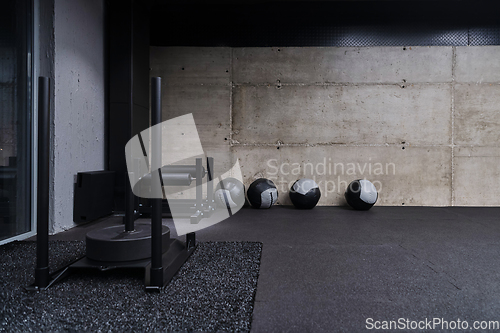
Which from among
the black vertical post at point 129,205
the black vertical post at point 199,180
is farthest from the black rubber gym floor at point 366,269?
the black vertical post at point 129,205

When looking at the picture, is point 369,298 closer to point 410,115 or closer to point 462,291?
point 462,291

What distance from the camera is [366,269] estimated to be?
1798 mm

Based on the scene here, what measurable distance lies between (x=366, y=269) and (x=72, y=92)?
9.88ft

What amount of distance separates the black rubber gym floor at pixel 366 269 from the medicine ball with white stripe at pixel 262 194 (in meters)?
0.61

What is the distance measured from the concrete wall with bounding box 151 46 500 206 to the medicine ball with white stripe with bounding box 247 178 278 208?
33 centimetres

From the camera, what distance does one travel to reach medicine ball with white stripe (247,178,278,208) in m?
4.07

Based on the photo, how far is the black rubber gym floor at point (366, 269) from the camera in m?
1.25

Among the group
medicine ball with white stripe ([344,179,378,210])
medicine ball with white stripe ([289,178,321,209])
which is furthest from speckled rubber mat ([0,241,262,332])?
medicine ball with white stripe ([344,179,378,210])

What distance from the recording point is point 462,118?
4.34 metres

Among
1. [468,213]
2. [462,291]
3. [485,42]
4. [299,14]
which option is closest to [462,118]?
[485,42]

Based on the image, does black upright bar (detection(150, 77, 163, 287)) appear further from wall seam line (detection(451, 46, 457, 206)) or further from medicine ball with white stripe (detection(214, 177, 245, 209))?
wall seam line (detection(451, 46, 457, 206))

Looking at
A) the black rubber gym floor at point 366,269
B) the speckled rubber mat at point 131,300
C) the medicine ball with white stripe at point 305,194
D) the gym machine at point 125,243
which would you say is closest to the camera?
the speckled rubber mat at point 131,300

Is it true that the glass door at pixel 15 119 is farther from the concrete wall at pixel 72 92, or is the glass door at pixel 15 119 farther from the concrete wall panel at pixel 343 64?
the concrete wall panel at pixel 343 64

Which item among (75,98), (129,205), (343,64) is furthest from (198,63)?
(129,205)
